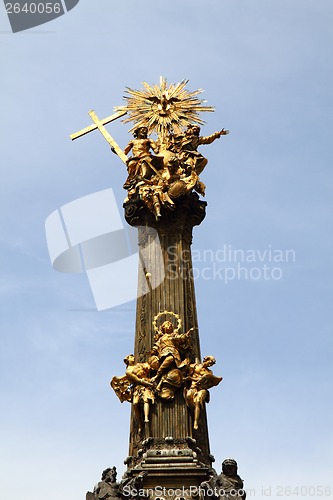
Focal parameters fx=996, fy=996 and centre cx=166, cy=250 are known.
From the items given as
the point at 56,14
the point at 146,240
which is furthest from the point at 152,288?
the point at 56,14

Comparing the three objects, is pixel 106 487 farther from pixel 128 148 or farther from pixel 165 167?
pixel 128 148

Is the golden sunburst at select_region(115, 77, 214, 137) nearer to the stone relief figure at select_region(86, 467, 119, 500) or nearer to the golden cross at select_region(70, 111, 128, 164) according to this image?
the golden cross at select_region(70, 111, 128, 164)

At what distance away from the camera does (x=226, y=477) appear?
82.8 ft

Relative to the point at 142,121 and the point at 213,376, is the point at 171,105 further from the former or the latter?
the point at 213,376

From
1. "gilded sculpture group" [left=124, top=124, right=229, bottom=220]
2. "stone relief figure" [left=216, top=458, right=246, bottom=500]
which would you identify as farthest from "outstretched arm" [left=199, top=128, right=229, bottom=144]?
"stone relief figure" [left=216, top=458, right=246, bottom=500]

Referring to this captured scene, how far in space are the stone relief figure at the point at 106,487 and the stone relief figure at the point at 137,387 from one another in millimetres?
1717

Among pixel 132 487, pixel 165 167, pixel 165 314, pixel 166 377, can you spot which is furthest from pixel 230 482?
pixel 165 167

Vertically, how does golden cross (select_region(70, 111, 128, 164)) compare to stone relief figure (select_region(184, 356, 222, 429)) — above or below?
above

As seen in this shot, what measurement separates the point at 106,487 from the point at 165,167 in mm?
9817

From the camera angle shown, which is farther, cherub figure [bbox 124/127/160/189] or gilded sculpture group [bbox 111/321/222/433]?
cherub figure [bbox 124/127/160/189]

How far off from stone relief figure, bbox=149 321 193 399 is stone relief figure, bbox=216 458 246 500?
→ 250 cm

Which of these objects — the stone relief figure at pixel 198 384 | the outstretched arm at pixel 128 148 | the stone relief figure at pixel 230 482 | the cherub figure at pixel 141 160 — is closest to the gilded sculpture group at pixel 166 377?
the stone relief figure at pixel 198 384

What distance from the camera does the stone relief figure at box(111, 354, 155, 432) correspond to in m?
26.6

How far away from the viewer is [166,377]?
2675 cm
